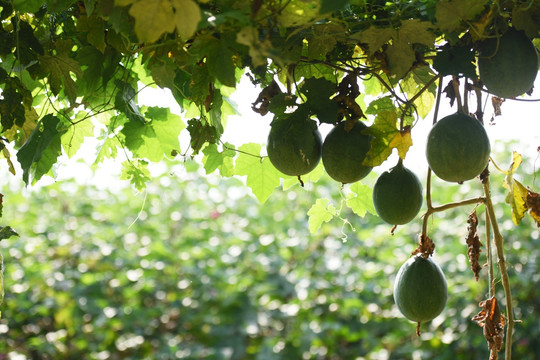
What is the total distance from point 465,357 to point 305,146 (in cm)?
257

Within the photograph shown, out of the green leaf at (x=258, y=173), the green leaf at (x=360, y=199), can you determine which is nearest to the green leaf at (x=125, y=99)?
the green leaf at (x=258, y=173)

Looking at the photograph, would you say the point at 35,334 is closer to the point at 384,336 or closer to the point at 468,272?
Result: the point at 384,336

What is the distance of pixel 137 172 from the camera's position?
1.37m

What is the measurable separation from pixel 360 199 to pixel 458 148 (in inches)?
16.3

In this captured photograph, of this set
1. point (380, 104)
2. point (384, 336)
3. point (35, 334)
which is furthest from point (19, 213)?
point (380, 104)

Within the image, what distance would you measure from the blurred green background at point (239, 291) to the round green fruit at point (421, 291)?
82.3 inches

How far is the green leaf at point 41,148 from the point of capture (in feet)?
3.58

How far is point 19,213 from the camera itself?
412cm

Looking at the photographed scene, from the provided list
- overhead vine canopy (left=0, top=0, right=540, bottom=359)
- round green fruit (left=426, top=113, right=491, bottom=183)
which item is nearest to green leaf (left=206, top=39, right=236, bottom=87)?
overhead vine canopy (left=0, top=0, right=540, bottom=359)

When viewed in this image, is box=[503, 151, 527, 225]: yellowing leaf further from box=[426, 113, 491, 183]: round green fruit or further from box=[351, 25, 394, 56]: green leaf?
box=[351, 25, 394, 56]: green leaf

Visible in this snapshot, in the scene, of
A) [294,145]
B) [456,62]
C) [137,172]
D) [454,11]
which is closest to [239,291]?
[137,172]

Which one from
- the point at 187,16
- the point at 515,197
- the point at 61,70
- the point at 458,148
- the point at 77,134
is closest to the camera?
the point at 187,16

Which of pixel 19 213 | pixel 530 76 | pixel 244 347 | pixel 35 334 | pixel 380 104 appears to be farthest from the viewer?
pixel 19 213

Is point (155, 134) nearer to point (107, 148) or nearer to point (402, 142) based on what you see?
point (107, 148)
